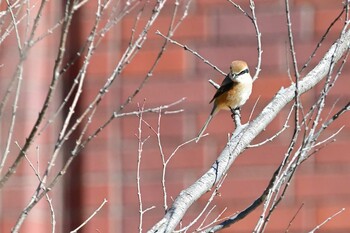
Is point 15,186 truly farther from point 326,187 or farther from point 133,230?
point 326,187

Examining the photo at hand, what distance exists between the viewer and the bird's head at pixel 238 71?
12.1 ft

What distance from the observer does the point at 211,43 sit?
4.56 meters

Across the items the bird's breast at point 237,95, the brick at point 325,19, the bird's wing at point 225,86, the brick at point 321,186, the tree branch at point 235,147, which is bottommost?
the tree branch at point 235,147

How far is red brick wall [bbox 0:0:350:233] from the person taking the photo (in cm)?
451

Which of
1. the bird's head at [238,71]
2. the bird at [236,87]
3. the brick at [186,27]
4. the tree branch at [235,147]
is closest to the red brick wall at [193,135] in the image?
the brick at [186,27]

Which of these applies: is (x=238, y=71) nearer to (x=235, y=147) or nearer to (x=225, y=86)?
(x=225, y=86)

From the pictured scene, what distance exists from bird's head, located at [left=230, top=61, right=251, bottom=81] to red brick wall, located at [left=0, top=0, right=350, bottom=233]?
0.70 metres

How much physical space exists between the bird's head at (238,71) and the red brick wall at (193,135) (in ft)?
2.30

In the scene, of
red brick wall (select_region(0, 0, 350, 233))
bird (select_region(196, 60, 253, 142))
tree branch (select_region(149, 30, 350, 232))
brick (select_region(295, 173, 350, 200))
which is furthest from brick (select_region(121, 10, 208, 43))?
tree branch (select_region(149, 30, 350, 232))

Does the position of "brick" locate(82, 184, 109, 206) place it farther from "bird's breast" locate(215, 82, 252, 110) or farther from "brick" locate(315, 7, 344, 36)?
"brick" locate(315, 7, 344, 36)

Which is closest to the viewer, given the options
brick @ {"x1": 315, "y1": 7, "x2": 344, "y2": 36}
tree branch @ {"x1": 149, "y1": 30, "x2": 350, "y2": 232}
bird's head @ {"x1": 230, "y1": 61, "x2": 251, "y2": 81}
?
tree branch @ {"x1": 149, "y1": 30, "x2": 350, "y2": 232}

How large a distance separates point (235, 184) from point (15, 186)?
3.26ft

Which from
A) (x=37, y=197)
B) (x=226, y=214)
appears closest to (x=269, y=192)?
(x=37, y=197)

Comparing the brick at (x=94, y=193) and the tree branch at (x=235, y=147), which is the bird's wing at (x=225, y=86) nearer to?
the brick at (x=94, y=193)
